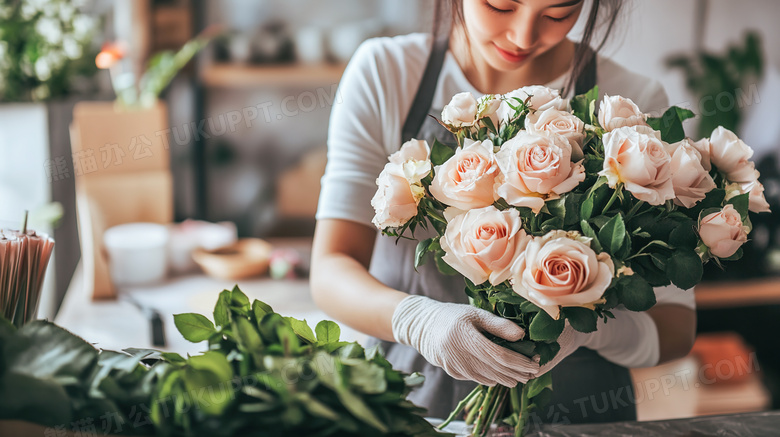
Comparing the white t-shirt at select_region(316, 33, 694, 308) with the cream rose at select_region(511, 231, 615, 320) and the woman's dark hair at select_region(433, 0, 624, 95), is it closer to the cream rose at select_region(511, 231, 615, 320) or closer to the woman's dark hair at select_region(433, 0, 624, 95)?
the woman's dark hair at select_region(433, 0, 624, 95)

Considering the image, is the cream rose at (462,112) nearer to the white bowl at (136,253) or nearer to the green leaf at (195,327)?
the green leaf at (195,327)

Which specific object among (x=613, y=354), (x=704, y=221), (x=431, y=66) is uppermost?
(x=431, y=66)

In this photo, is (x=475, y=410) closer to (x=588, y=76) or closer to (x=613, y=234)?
(x=613, y=234)

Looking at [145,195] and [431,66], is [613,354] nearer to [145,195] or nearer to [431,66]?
[431,66]

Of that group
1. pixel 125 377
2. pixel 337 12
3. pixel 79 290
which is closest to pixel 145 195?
pixel 79 290

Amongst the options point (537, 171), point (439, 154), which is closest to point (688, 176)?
point (537, 171)

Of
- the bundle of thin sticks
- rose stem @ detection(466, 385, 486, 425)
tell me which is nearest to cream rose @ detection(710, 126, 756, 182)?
rose stem @ detection(466, 385, 486, 425)

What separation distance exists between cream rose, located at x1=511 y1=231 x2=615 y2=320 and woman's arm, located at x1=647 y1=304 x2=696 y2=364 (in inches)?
19.4

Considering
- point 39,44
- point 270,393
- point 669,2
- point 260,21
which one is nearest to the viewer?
point 270,393

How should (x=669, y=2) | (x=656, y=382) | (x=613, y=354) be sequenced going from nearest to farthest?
(x=613, y=354) < (x=669, y=2) < (x=656, y=382)

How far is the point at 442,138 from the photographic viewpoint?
1.12 meters

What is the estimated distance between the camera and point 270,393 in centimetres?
65

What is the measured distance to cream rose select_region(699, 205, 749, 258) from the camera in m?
0.69

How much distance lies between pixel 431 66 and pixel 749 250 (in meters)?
1.60
